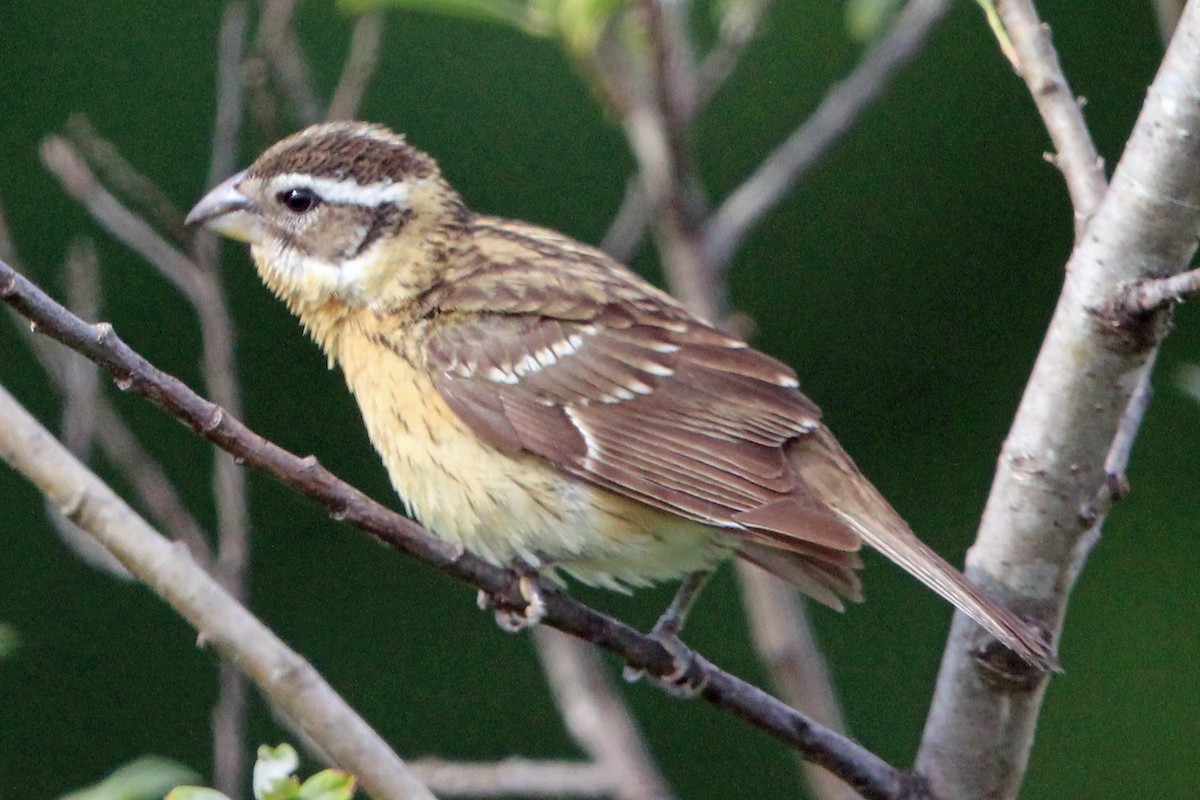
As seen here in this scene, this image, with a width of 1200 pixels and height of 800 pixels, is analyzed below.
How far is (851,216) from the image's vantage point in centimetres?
704

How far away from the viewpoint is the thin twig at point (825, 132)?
400cm

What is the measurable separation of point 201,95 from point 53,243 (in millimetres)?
731

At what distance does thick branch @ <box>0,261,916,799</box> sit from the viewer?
7.27 feet

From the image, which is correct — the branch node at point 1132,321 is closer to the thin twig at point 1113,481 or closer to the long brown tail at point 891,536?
the thin twig at point 1113,481

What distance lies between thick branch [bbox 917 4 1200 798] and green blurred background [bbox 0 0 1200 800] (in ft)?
11.3

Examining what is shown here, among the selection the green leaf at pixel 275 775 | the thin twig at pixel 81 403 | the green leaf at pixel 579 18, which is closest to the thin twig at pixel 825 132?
the green leaf at pixel 579 18

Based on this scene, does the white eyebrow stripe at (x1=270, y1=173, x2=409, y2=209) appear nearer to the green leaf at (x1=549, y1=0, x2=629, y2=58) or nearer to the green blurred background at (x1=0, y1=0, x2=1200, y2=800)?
the green leaf at (x1=549, y1=0, x2=629, y2=58)

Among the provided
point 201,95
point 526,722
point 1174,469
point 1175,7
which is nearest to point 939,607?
point 1174,469

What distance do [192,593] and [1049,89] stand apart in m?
1.57

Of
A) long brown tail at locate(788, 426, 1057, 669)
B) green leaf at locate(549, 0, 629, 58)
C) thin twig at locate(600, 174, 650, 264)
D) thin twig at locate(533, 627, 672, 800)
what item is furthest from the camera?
thin twig at locate(600, 174, 650, 264)

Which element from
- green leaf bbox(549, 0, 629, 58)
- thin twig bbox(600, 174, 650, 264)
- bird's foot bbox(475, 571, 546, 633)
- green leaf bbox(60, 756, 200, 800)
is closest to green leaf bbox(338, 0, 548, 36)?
green leaf bbox(549, 0, 629, 58)

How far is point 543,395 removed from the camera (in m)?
3.48

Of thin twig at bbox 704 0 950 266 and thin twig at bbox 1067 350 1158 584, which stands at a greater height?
thin twig at bbox 704 0 950 266

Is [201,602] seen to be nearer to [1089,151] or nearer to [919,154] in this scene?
[1089,151]
